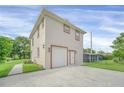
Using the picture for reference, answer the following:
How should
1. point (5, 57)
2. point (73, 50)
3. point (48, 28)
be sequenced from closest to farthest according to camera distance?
point (5, 57) < point (48, 28) < point (73, 50)

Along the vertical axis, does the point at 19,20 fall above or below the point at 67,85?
above

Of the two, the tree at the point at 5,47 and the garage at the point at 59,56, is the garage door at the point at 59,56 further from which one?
the tree at the point at 5,47

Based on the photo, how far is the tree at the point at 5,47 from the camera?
6.60m

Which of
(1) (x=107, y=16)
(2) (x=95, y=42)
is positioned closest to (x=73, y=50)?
(2) (x=95, y=42)

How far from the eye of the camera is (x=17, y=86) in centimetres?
561

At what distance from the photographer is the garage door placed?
34.3ft

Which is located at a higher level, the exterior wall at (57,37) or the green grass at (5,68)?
the exterior wall at (57,37)

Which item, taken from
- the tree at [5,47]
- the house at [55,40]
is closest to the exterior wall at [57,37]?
the house at [55,40]

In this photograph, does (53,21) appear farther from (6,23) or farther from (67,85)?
(67,85)

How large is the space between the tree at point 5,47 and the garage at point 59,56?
3.91 metres

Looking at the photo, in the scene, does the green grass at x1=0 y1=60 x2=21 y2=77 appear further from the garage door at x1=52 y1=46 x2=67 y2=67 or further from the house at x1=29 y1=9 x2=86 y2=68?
the garage door at x1=52 y1=46 x2=67 y2=67

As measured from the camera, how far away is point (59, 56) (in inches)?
434

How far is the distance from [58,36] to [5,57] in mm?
4988
